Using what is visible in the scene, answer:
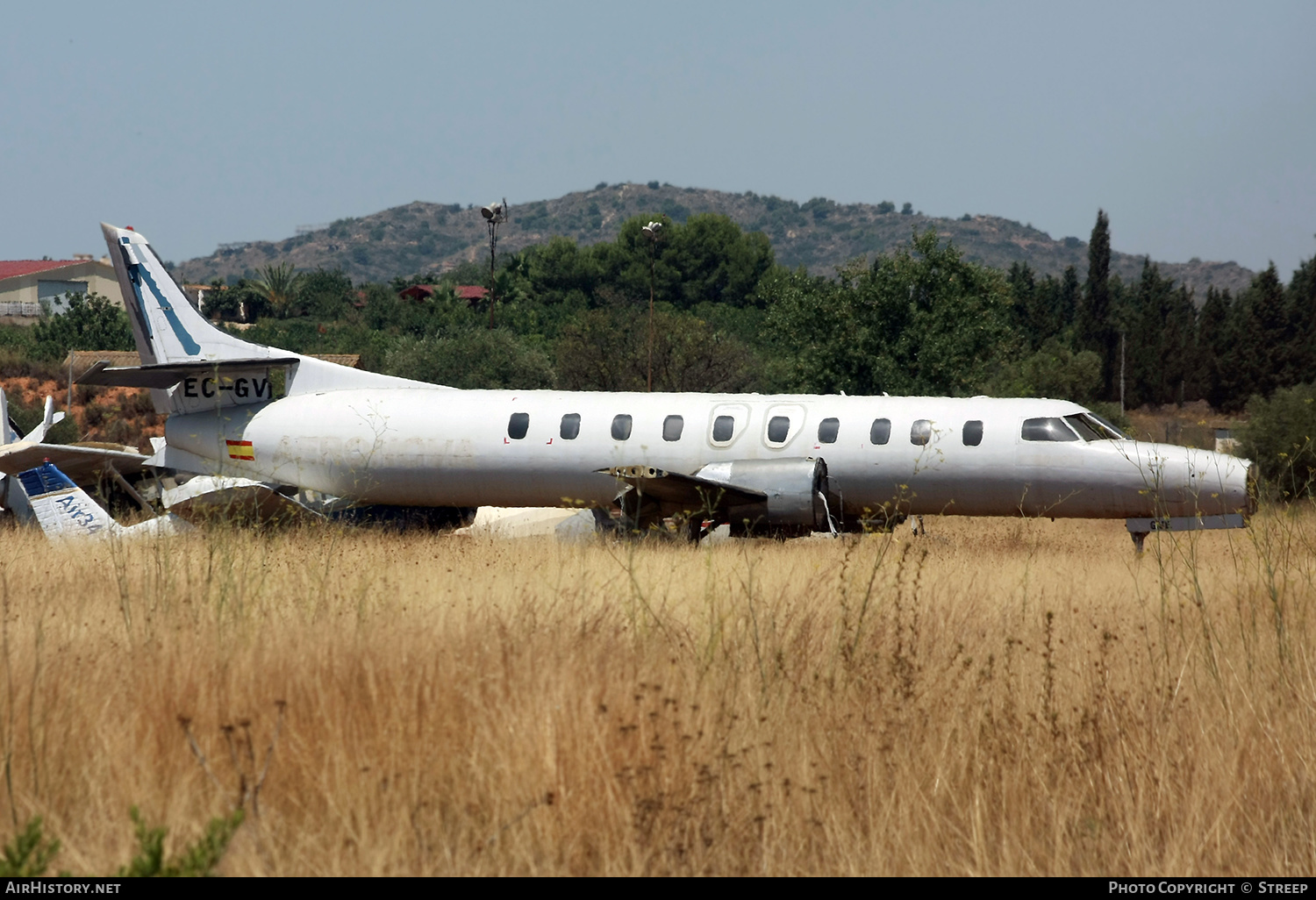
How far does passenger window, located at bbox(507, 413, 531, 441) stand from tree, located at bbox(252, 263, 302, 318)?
312ft

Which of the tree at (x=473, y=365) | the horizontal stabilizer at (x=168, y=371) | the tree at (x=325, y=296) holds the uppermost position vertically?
the tree at (x=325, y=296)

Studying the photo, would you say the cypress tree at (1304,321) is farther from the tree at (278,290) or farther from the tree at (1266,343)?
the tree at (278,290)

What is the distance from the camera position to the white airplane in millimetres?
17891

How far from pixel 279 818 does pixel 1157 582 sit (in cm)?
1053

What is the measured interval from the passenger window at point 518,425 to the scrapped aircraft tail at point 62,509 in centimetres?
506

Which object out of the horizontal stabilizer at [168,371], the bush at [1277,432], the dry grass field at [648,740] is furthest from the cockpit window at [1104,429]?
the bush at [1277,432]

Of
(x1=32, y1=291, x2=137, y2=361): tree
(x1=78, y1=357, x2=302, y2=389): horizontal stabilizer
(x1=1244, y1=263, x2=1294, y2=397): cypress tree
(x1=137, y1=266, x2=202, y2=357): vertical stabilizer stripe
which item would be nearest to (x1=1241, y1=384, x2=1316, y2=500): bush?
(x1=78, y1=357, x2=302, y2=389): horizontal stabilizer

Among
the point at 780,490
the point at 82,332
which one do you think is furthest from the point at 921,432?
the point at 82,332

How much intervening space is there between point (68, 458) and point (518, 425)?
7776mm

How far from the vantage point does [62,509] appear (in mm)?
→ 18016

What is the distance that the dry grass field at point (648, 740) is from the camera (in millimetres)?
5242

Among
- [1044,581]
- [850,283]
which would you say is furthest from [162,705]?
[850,283]

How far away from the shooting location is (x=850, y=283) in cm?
4134
